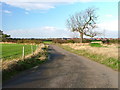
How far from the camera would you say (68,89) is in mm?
6914

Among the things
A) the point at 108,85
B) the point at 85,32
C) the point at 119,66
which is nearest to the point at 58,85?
the point at 108,85

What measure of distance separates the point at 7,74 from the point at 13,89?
105 inches

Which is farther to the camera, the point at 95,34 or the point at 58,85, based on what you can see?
the point at 95,34

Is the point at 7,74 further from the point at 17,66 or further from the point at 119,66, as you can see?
the point at 119,66

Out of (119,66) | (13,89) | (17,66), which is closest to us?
(13,89)

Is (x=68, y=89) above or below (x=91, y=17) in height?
below

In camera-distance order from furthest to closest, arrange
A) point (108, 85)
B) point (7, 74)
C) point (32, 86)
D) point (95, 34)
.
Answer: point (95, 34)
point (7, 74)
point (108, 85)
point (32, 86)

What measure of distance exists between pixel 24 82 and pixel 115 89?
156 inches

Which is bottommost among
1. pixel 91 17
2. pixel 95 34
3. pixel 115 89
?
pixel 115 89

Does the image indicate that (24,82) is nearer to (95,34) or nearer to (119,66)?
(119,66)

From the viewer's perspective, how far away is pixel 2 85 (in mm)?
7426

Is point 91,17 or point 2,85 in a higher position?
point 91,17

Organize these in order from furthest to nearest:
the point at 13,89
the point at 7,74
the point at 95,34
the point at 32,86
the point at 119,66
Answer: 1. the point at 95,34
2. the point at 119,66
3. the point at 7,74
4. the point at 32,86
5. the point at 13,89

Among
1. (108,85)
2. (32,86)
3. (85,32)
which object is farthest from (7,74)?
(85,32)
